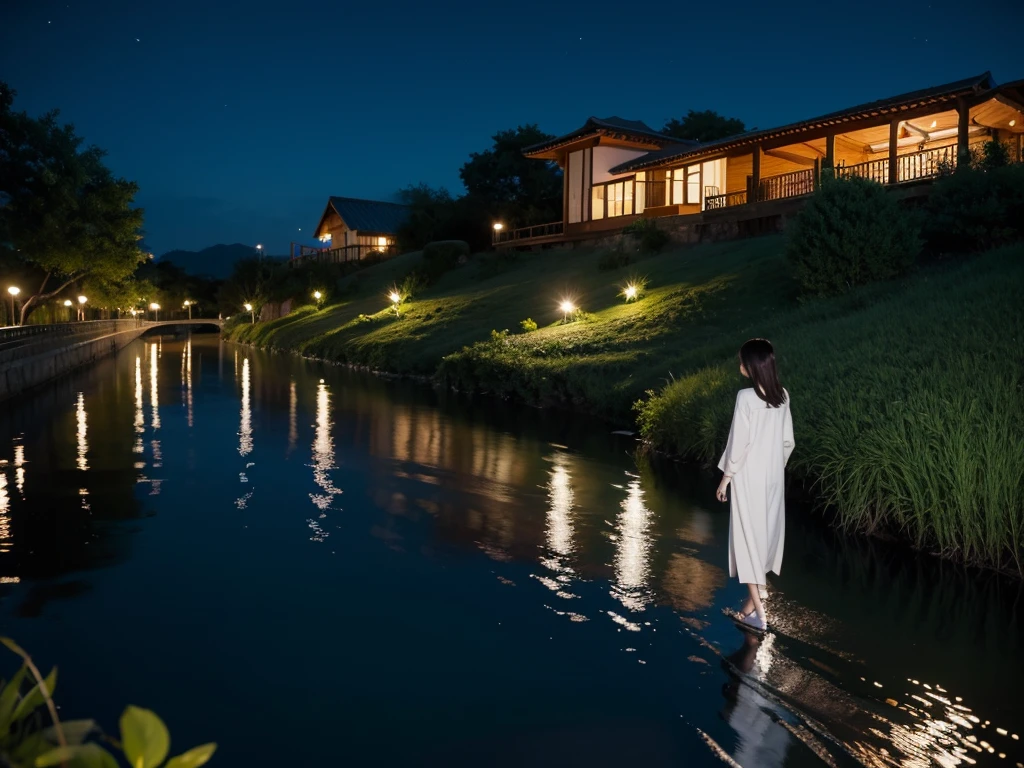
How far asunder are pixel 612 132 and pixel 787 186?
12.9 meters

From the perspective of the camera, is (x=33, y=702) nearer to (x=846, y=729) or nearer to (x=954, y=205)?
(x=846, y=729)

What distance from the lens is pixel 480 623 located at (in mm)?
6375

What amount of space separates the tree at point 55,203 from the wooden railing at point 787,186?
1051 inches

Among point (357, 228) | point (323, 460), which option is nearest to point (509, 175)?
point (357, 228)

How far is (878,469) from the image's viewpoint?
904 centimetres

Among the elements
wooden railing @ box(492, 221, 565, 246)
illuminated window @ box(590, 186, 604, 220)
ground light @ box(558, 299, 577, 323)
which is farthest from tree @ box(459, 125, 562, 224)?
ground light @ box(558, 299, 577, 323)

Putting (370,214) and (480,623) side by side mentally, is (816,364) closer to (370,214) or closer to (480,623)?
(480,623)

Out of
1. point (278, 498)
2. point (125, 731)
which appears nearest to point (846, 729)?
point (125, 731)

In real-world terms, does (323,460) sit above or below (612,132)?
below

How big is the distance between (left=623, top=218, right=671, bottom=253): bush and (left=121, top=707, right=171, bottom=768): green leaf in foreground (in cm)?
3420

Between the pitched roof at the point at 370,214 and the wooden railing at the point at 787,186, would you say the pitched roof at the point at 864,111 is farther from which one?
the pitched roof at the point at 370,214

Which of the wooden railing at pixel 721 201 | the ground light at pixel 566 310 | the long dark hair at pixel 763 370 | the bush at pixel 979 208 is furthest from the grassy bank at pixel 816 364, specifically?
the long dark hair at pixel 763 370

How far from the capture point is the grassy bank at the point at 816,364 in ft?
27.7

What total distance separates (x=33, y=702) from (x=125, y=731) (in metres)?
0.38
